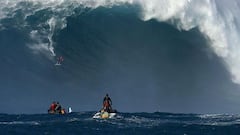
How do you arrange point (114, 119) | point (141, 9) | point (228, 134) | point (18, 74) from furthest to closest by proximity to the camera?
point (141, 9) < point (18, 74) < point (114, 119) < point (228, 134)

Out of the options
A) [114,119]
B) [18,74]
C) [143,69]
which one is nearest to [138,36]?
[143,69]

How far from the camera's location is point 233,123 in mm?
43531

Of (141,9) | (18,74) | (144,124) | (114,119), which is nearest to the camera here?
(144,124)

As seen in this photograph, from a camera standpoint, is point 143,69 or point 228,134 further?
point 143,69

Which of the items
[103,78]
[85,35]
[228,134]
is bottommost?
[228,134]

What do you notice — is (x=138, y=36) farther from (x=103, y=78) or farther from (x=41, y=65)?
(x=41, y=65)

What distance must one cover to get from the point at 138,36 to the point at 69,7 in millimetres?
9828

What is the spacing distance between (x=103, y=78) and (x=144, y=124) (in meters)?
32.9

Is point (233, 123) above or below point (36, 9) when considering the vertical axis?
below

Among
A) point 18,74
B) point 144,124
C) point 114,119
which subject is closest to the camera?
point 144,124

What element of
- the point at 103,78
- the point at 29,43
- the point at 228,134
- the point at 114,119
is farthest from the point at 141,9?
the point at 228,134

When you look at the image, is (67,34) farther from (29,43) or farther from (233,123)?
(233,123)

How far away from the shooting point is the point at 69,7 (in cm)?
7100

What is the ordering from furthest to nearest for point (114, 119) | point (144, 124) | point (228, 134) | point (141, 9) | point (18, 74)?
point (141, 9) < point (18, 74) < point (114, 119) < point (144, 124) < point (228, 134)
